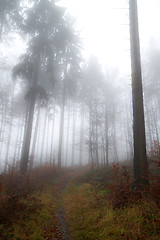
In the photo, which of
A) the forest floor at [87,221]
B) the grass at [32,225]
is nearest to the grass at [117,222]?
the forest floor at [87,221]

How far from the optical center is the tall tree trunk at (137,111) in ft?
17.9

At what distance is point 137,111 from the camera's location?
6062mm

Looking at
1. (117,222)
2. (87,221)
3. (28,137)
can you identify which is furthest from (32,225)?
(28,137)

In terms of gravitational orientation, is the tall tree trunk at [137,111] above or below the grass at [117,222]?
above

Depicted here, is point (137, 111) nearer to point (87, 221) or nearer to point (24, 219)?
point (87, 221)

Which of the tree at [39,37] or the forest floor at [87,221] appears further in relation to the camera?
the tree at [39,37]

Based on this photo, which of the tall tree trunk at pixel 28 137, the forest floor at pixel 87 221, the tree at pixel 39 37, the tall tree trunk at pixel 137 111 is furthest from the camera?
the tree at pixel 39 37

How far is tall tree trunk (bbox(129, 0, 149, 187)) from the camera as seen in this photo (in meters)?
5.44

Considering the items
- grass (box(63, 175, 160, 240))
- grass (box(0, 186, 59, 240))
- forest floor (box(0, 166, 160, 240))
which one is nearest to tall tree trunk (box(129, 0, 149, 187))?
forest floor (box(0, 166, 160, 240))

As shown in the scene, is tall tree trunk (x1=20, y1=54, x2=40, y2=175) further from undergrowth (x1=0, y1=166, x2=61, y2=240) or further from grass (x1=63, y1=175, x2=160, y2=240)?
grass (x1=63, y1=175, x2=160, y2=240)

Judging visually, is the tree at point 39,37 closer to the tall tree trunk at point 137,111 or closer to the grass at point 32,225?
the grass at point 32,225

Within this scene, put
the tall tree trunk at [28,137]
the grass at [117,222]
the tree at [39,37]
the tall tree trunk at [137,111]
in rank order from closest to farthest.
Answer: the grass at [117,222] < the tall tree trunk at [137,111] < the tall tree trunk at [28,137] < the tree at [39,37]

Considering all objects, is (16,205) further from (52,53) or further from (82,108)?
(82,108)

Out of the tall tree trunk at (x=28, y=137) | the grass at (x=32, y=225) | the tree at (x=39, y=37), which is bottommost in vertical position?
the grass at (x=32, y=225)
